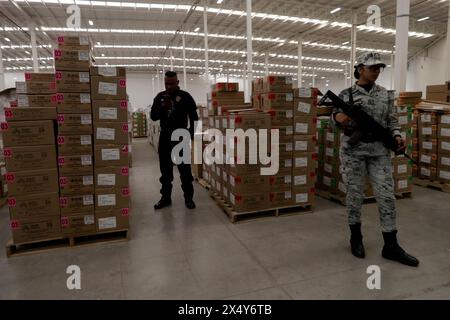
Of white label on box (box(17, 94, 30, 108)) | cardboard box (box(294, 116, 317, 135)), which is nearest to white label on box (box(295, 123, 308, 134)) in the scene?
cardboard box (box(294, 116, 317, 135))

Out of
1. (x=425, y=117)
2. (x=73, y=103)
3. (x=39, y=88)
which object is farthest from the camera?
(x=425, y=117)

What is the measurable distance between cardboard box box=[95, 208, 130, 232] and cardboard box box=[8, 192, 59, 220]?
16.0 inches

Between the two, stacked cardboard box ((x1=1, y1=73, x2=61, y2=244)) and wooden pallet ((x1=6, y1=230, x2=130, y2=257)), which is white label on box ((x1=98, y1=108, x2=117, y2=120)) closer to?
stacked cardboard box ((x1=1, y1=73, x2=61, y2=244))

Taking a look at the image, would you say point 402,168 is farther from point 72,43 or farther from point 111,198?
point 72,43

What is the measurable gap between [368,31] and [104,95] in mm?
15316

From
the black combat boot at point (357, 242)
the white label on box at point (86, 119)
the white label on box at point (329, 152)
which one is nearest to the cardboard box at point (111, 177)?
the white label on box at point (86, 119)

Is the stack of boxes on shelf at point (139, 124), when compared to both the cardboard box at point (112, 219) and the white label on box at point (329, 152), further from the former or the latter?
the cardboard box at point (112, 219)

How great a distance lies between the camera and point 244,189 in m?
3.76

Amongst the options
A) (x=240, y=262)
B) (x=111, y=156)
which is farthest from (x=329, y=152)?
(x=111, y=156)

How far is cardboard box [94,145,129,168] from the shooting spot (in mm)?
3188

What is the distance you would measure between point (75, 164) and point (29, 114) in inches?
24.4

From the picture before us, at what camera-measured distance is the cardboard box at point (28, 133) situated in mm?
2908

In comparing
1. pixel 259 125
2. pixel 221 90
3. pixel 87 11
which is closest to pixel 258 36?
pixel 87 11

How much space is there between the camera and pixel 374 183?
8.96 ft
